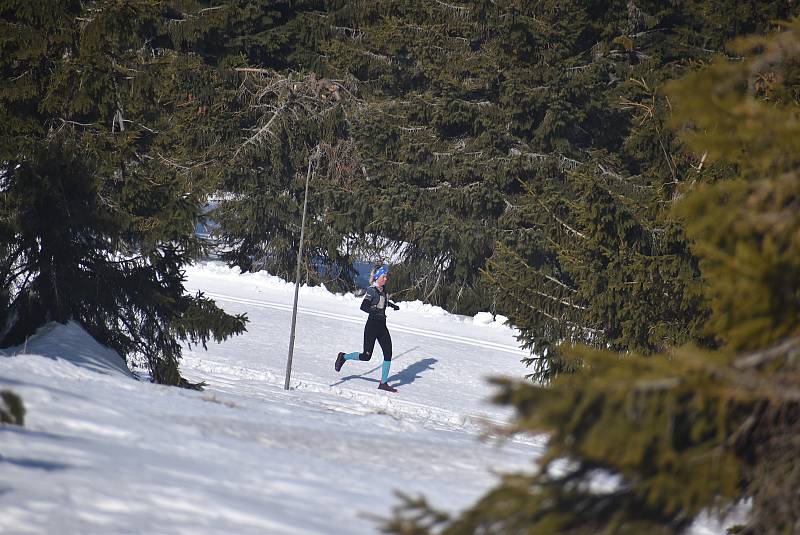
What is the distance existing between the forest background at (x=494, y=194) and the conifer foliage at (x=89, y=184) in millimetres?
35

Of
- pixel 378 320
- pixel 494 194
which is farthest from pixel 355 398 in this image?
pixel 494 194

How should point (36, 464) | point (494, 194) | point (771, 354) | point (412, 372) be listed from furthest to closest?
1. point (494, 194)
2. point (412, 372)
3. point (36, 464)
4. point (771, 354)

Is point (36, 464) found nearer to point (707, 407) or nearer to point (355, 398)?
point (707, 407)

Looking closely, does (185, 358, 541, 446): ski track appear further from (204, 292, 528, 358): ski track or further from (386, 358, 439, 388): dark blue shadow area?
(204, 292, 528, 358): ski track

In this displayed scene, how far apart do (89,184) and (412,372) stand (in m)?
6.28

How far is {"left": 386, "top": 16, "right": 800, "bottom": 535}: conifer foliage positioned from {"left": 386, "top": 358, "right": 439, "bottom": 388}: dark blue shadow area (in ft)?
34.7

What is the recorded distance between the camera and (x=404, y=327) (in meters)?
18.0

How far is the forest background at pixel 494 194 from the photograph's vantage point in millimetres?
3229

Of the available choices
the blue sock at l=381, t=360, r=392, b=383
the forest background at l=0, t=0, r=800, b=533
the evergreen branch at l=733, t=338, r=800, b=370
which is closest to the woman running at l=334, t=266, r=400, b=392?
the blue sock at l=381, t=360, r=392, b=383

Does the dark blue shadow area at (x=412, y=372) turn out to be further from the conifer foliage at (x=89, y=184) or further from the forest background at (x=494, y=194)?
the conifer foliage at (x=89, y=184)

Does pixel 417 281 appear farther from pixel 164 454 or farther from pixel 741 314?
pixel 741 314

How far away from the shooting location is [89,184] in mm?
10719

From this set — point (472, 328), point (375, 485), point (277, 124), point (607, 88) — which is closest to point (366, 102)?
point (277, 124)

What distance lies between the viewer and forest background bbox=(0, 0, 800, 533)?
10.6 feet
